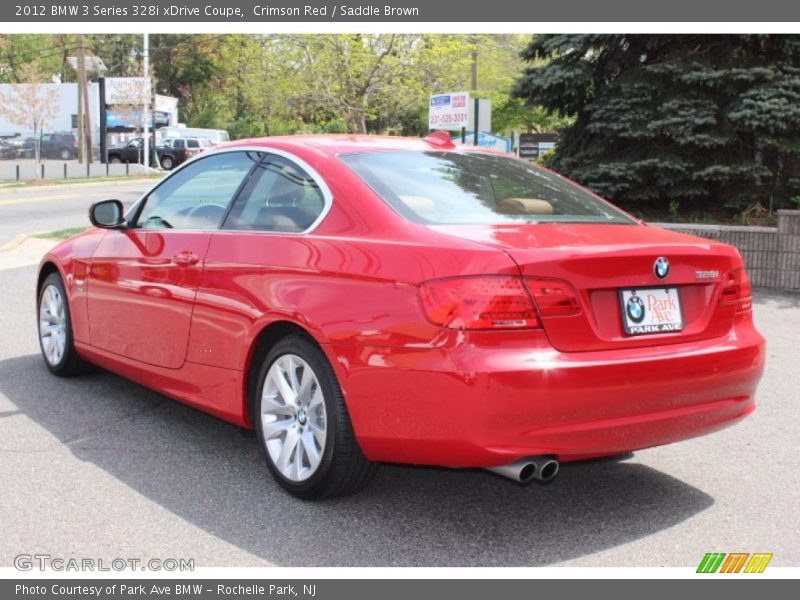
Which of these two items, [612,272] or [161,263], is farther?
[161,263]

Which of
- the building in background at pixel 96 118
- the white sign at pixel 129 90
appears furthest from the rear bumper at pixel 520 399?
the building in background at pixel 96 118

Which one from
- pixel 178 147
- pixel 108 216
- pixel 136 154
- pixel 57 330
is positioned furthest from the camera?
pixel 136 154

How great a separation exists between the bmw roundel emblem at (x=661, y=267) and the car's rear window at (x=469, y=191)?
58 cm

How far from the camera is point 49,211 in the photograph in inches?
926

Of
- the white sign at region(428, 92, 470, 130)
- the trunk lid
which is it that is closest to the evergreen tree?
the white sign at region(428, 92, 470, 130)

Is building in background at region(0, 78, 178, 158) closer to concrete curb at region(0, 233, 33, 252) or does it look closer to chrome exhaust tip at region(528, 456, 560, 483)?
concrete curb at region(0, 233, 33, 252)

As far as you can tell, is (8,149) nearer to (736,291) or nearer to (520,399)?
(736,291)

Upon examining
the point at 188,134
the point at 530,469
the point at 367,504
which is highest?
the point at 188,134

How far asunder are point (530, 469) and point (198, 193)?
262 cm

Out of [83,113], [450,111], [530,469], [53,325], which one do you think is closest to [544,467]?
[530,469]

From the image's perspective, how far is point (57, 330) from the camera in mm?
6680

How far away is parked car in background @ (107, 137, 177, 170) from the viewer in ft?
182
